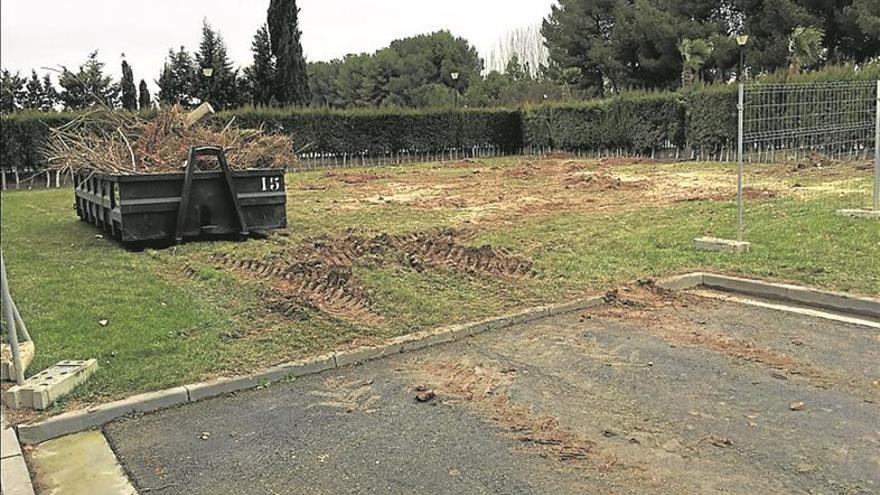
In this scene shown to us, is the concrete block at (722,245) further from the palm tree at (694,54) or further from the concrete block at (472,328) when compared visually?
the palm tree at (694,54)

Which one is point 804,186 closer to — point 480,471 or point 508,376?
point 508,376

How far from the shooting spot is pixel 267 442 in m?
3.48

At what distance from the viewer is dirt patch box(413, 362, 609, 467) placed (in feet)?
10.8

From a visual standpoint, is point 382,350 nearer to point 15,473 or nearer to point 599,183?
point 15,473

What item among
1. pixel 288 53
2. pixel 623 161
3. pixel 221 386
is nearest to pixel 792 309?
pixel 221 386

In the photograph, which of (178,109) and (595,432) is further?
(178,109)

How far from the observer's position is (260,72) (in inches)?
1515

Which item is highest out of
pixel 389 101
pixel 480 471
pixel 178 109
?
pixel 389 101

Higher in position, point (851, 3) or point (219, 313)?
point (851, 3)

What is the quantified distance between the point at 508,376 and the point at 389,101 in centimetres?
5430

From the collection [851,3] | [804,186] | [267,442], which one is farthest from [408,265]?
[851,3]

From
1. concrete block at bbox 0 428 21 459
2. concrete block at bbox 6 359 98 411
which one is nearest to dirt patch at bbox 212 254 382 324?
concrete block at bbox 6 359 98 411

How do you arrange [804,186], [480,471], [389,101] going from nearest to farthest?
1. [480,471]
2. [804,186]
3. [389,101]

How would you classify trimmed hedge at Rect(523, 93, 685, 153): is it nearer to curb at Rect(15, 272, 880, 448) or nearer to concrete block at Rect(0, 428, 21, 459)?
curb at Rect(15, 272, 880, 448)
